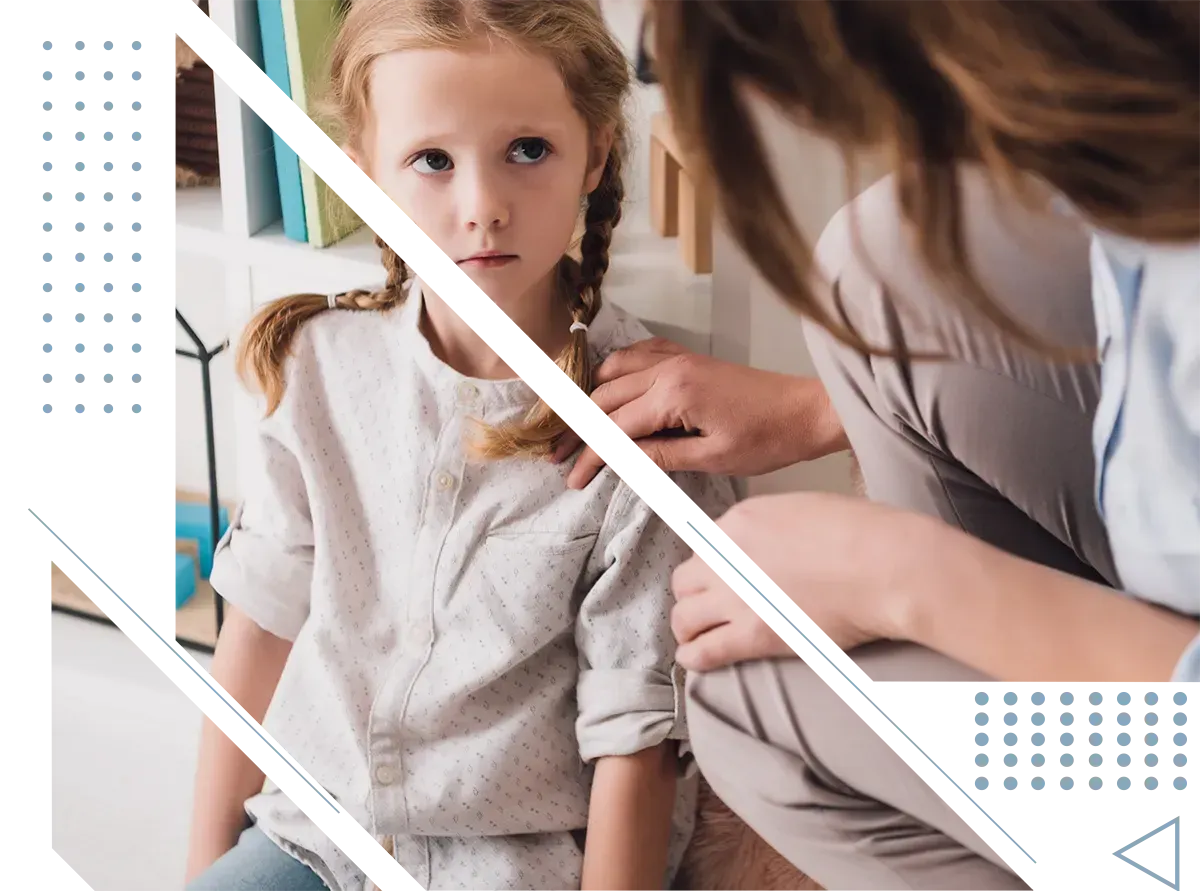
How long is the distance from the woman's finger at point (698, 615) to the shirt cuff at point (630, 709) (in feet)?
0.10

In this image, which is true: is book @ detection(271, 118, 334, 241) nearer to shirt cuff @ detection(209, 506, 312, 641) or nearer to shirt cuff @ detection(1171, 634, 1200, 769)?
shirt cuff @ detection(209, 506, 312, 641)

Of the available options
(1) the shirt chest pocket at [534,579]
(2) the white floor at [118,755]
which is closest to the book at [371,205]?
(1) the shirt chest pocket at [534,579]

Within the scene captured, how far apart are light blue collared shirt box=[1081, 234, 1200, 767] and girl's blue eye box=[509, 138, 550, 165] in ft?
0.49

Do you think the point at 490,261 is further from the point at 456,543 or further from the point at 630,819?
the point at 630,819

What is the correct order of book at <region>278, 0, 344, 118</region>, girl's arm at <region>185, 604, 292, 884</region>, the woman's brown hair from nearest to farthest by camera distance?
the woman's brown hair, book at <region>278, 0, 344, 118</region>, girl's arm at <region>185, 604, 292, 884</region>

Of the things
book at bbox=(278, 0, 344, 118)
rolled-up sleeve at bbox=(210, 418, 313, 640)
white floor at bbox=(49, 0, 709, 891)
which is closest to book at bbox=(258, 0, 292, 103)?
book at bbox=(278, 0, 344, 118)

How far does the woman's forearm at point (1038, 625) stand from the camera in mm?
302

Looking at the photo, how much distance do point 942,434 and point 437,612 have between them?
189mm

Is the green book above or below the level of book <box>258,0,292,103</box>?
below

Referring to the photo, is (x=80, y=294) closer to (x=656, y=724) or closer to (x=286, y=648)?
(x=286, y=648)

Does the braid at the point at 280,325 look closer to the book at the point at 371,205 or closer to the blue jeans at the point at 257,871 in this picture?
the book at the point at 371,205

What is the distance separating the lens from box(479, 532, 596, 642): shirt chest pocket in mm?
406

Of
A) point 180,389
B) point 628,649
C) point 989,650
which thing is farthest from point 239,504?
point 989,650

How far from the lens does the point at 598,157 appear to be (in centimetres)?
35
